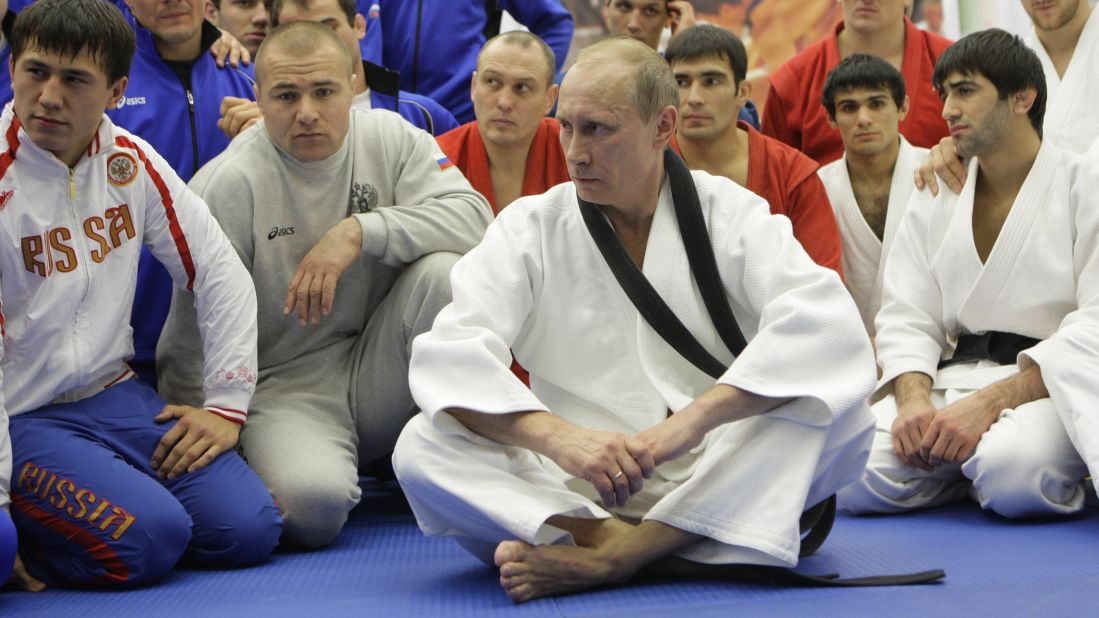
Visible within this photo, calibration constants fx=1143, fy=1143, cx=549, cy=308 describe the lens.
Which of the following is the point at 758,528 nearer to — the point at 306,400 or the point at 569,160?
the point at 569,160

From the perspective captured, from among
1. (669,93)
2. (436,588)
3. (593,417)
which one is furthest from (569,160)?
(436,588)

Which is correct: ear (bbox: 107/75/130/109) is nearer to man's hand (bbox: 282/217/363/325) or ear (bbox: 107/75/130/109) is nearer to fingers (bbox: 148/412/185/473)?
man's hand (bbox: 282/217/363/325)

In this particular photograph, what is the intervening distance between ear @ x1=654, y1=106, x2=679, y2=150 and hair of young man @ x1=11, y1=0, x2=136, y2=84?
134cm

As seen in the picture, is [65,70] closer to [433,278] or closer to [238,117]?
[238,117]

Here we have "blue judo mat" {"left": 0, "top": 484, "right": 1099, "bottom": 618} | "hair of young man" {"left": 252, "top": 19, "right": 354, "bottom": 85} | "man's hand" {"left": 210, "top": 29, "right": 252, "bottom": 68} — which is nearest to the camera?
"blue judo mat" {"left": 0, "top": 484, "right": 1099, "bottom": 618}

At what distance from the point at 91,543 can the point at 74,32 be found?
1.21 meters

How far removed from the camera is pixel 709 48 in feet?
13.8

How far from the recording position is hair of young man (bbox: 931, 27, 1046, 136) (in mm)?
3346

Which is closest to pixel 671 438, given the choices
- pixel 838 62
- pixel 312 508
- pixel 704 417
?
pixel 704 417

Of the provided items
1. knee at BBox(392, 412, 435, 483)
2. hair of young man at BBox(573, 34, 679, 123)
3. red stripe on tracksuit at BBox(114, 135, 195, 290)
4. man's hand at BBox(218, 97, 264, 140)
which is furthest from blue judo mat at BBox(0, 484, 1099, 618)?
man's hand at BBox(218, 97, 264, 140)

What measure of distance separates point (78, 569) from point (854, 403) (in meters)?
1.78

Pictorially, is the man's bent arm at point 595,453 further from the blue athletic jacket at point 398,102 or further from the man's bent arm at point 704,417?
the blue athletic jacket at point 398,102

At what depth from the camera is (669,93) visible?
8.81 feet

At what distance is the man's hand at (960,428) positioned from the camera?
3.12 m
